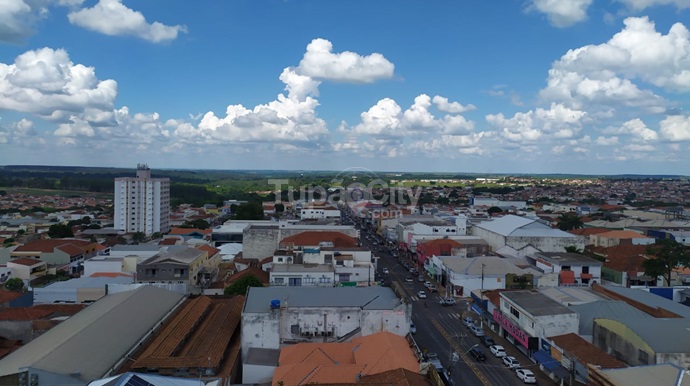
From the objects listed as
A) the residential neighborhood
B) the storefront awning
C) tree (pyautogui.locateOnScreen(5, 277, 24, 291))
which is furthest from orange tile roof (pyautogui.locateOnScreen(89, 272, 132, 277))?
the storefront awning

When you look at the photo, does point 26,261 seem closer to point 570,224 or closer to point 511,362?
point 511,362

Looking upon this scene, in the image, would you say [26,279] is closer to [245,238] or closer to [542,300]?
[245,238]

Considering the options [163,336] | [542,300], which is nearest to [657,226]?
[542,300]

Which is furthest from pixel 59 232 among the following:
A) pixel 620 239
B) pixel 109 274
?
pixel 620 239

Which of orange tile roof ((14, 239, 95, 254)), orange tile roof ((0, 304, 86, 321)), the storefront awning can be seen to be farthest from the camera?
orange tile roof ((14, 239, 95, 254))

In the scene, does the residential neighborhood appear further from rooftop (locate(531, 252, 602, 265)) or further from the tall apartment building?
the tall apartment building

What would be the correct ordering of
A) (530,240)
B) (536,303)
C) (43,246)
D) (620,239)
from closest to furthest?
(536,303) < (43,246) < (530,240) < (620,239)

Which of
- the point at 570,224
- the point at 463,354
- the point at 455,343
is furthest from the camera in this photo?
the point at 570,224

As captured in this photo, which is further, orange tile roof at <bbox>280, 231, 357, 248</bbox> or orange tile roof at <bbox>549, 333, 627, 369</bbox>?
orange tile roof at <bbox>280, 231, 357, 248</bbox>
